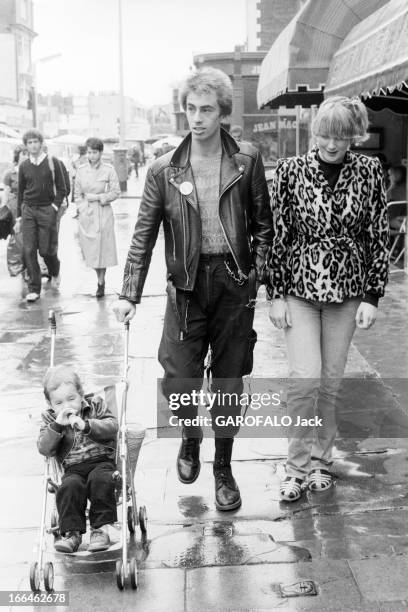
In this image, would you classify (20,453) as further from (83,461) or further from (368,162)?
(368,162)

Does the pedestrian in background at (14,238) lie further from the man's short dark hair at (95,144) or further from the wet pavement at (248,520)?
the wet pavement at (248,520)

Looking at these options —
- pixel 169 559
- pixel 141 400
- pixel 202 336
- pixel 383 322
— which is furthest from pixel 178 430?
pixel 383 322

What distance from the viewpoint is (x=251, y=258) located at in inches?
173

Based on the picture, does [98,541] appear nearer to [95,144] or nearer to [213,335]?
[213,335]

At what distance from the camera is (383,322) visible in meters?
8.75

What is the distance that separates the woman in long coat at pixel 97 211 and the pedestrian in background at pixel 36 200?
10.1 inches

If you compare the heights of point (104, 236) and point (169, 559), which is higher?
point (104, 236)

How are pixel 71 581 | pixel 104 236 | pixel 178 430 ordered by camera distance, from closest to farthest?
pixel 71 581 < pixel 178 430 < pixel 104 236

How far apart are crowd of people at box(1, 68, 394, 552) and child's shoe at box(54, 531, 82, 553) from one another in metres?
0.42

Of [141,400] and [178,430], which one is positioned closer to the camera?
[178,430]

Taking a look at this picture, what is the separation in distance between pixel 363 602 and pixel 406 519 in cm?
86

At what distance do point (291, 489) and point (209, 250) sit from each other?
126 centimetres

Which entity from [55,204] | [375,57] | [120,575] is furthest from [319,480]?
[55,204]

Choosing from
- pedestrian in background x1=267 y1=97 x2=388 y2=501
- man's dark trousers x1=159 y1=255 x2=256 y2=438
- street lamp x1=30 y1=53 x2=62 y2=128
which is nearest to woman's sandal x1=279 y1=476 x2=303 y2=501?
pedestrian in background x1=267 y1=97 x2=388 y2=501
